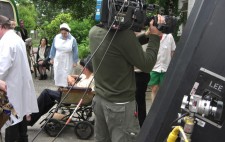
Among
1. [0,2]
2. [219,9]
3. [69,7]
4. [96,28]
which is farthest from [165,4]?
[219,9]

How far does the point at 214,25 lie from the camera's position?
1471mm

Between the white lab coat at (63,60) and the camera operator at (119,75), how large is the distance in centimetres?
587

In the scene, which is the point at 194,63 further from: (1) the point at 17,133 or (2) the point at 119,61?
(1) the point at 17,133

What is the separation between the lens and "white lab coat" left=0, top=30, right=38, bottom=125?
457 centimetres

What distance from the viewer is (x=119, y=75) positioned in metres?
2.81

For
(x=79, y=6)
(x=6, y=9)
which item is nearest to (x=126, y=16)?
(x=6, y=9)

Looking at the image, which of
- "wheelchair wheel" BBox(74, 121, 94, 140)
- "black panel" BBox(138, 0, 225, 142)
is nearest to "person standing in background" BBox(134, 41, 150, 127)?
"wheelchair wheel" BBox(74, 121, 94, 140)

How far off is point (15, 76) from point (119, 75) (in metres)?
2.31

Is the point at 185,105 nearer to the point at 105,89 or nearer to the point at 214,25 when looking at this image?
the point at 214,25

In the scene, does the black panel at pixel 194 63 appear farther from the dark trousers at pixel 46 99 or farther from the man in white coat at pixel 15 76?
the dark trousers at pixel 46 99

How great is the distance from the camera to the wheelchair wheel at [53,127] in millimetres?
5738

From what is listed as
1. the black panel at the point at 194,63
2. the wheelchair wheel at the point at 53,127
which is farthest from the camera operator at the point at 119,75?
the wheelchair wheel at the point at 53,127

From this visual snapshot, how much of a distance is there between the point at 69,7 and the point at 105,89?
1198 centimetres

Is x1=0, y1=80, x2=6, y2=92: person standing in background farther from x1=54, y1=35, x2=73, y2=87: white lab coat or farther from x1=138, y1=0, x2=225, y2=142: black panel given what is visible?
x1=54, y1=35, x2=73, y2=87: white lab coat
